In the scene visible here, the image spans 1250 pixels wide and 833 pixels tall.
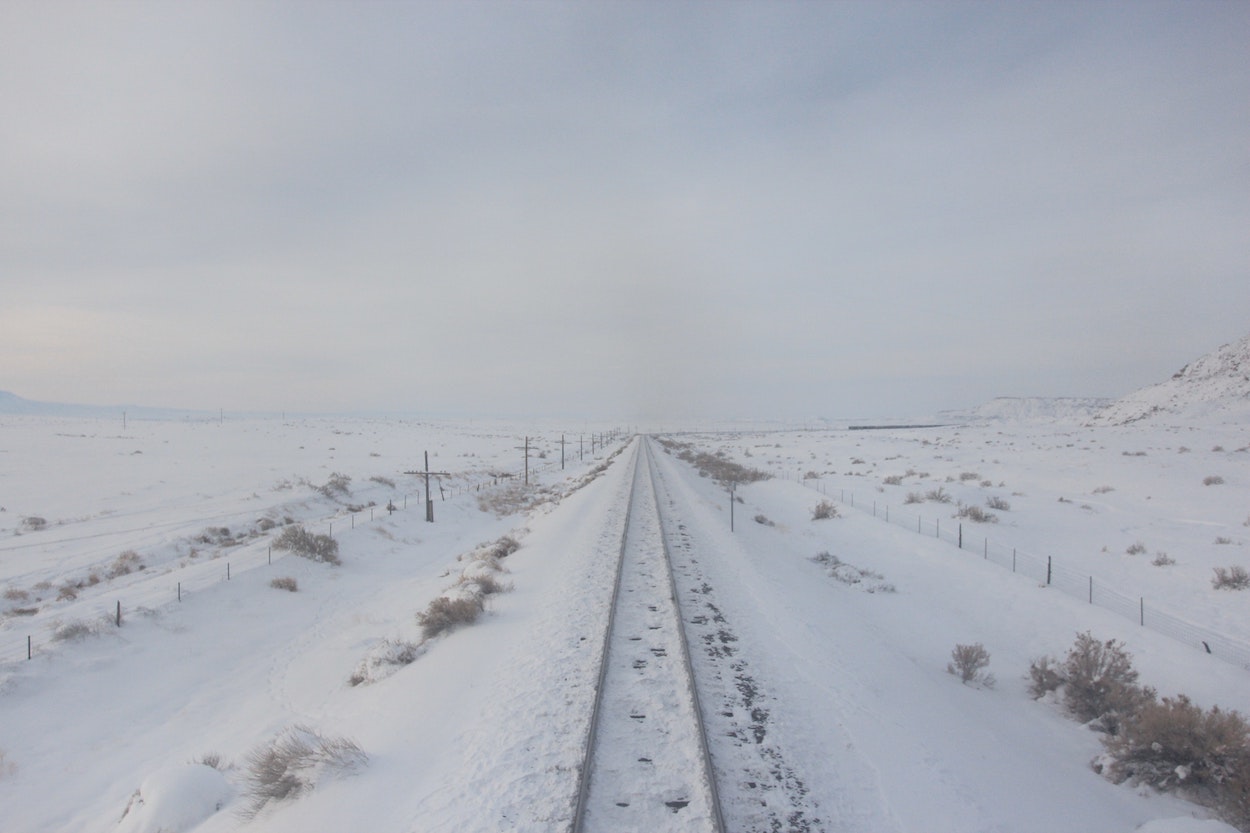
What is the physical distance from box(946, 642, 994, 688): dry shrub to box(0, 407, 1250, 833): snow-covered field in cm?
40

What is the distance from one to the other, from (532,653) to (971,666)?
24.5 feet

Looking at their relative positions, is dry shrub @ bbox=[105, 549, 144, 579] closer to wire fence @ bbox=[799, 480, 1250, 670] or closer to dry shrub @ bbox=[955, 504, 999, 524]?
wire fence @ bbox=[799, 480, 1250, 670]

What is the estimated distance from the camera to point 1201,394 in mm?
67250

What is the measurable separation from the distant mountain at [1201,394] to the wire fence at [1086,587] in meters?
52.5

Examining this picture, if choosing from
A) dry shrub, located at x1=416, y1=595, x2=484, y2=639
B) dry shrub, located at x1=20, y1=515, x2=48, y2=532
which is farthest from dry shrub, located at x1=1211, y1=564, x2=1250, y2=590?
dry shrub, located at x1=20, y1=515, x2=48, y2=532

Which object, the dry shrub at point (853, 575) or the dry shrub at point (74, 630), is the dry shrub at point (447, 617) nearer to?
the dry shrub at point (74, 630)

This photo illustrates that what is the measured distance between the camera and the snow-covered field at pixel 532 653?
640cm

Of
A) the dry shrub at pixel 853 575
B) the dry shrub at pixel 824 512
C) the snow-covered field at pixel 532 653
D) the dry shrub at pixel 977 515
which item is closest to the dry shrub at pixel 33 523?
the snow-covered field at pixel 532 653

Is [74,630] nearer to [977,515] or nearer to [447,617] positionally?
[447,617]

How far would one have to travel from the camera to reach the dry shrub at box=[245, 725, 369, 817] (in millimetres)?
6512

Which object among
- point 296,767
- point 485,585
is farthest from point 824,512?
point 296,767

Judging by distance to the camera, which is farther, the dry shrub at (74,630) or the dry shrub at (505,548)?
the dry shrub at (505,548)

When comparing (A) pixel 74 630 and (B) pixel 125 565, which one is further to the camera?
(B) pixel 125 565

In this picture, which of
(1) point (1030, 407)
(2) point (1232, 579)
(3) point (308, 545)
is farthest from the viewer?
(1) point (1030, 407)
